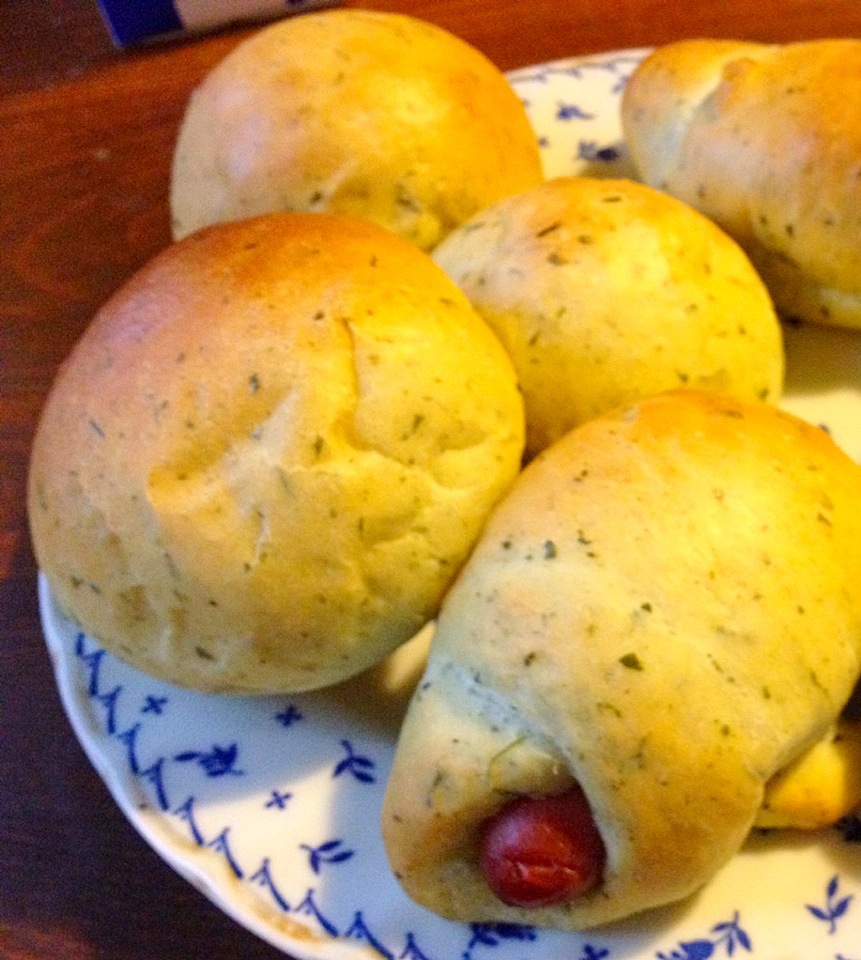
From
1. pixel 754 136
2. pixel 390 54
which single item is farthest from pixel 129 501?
pixel 754 136

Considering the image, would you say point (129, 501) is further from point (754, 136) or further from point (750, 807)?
point (754, 136)

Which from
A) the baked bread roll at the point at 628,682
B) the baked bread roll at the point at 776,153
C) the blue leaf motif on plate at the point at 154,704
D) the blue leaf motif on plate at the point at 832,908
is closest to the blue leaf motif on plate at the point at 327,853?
the baked bread roll at the point at 628,682

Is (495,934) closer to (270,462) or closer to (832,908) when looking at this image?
(832,908)

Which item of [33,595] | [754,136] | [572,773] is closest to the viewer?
[572,773]

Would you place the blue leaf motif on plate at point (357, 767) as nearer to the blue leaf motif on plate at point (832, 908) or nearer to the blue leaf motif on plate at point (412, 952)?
the blue leaf motif on plate at point (412, 952)

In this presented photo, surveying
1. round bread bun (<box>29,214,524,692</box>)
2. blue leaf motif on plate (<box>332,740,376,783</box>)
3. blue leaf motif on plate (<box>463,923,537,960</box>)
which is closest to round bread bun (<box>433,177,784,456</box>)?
round bread bun (<box>29,214,524,692</box>)
